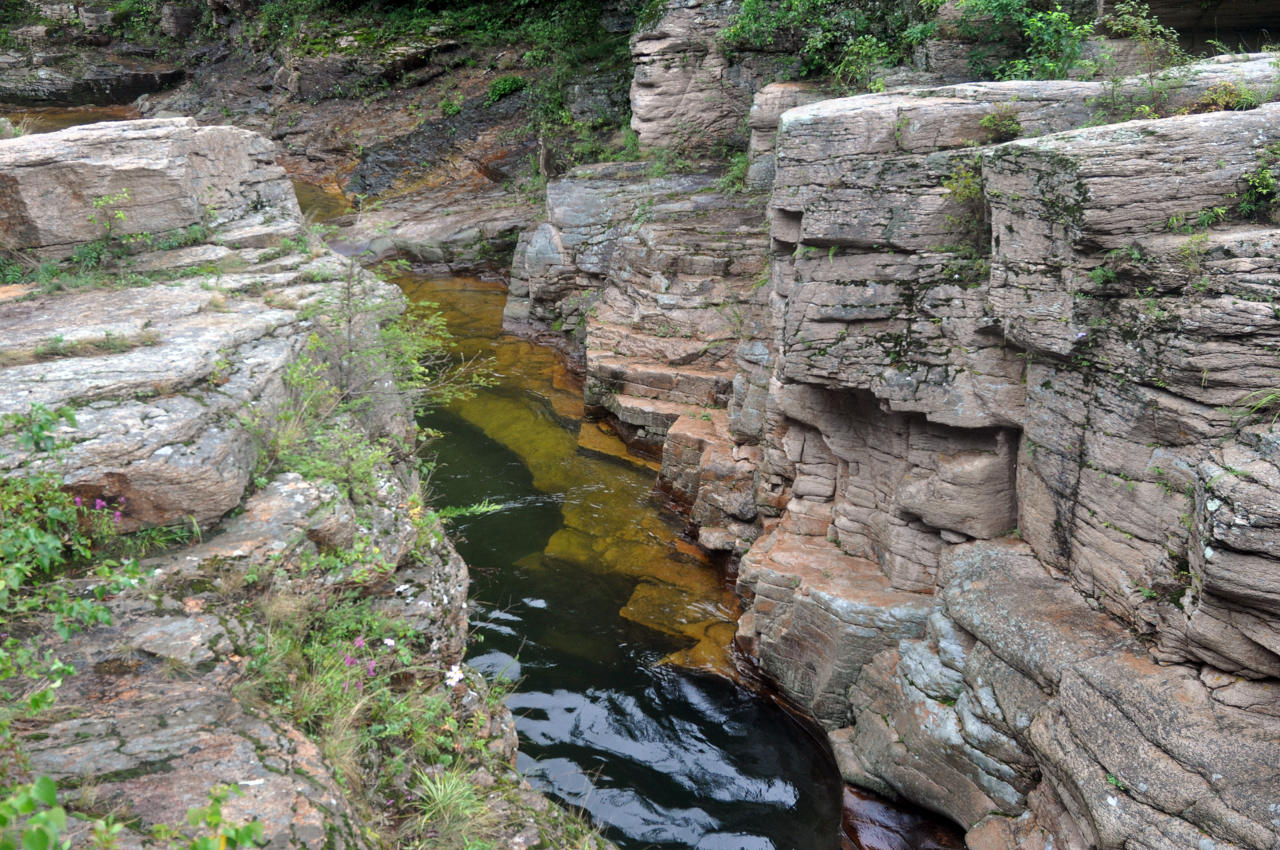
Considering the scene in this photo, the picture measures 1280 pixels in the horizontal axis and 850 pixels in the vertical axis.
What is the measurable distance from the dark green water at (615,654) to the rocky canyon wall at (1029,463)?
651mm

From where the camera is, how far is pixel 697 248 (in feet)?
47.4

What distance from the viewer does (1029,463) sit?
7406 mm

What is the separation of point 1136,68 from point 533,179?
14680mm

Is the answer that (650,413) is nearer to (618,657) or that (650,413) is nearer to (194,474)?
(618,657)

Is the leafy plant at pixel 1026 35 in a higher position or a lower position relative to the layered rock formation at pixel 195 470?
higher

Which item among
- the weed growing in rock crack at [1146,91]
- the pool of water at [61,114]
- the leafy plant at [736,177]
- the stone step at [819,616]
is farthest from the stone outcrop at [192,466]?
the pool of water at [61,114]

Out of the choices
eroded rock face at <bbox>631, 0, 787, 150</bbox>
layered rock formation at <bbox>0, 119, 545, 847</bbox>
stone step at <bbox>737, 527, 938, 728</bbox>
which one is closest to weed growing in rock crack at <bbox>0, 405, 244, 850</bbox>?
layered rock formation at <bbox>0, 119, 545, 847</bbox>

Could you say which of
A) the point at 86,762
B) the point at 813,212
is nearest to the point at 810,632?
the point at 813,212

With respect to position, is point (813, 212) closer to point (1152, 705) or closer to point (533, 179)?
point (1152, 705)

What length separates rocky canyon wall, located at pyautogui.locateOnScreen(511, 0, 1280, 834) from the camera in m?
5.39

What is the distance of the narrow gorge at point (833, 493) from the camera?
497cm

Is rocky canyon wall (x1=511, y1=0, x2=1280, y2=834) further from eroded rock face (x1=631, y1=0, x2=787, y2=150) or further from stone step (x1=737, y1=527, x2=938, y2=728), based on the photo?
eroded rock face (x1=631, y1=0, x2=787, y2=150)

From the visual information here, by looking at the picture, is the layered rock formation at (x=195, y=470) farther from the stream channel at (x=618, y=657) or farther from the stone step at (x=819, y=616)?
the stone step at (x=819, y=616)

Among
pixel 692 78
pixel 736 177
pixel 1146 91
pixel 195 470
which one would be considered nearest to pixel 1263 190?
pixel 1146 91
